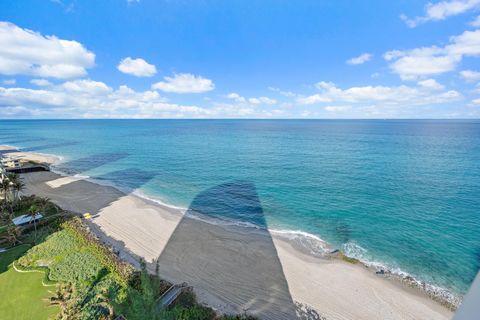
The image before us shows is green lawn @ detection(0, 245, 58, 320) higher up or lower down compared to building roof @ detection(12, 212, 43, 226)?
lower down

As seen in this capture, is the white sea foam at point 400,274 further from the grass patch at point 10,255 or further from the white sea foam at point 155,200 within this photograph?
the grass patch at point 10,255

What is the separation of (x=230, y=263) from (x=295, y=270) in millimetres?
6191

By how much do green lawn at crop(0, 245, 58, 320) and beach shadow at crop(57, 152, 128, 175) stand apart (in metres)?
41.4

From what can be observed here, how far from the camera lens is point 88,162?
6525 centimetres

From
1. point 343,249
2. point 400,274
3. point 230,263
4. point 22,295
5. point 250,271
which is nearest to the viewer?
point 22,295

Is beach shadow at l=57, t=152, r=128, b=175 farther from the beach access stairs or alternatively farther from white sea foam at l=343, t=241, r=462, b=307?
white sea foam at l=343, t=241, r=462, b=307

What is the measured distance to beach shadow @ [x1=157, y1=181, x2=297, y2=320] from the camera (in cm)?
1798

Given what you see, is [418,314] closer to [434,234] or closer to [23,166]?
[434,234]

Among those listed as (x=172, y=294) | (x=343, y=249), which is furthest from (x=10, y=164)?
(x=343, y=249)

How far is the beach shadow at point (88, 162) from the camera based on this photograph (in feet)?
190

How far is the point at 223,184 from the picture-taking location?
44.2 m

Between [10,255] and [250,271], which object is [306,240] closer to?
[250,271]

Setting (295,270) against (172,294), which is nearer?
(172,294)

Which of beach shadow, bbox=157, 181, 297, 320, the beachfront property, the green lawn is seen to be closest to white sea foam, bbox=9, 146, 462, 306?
beach shadow, bbox=157, 181, 297, 320
